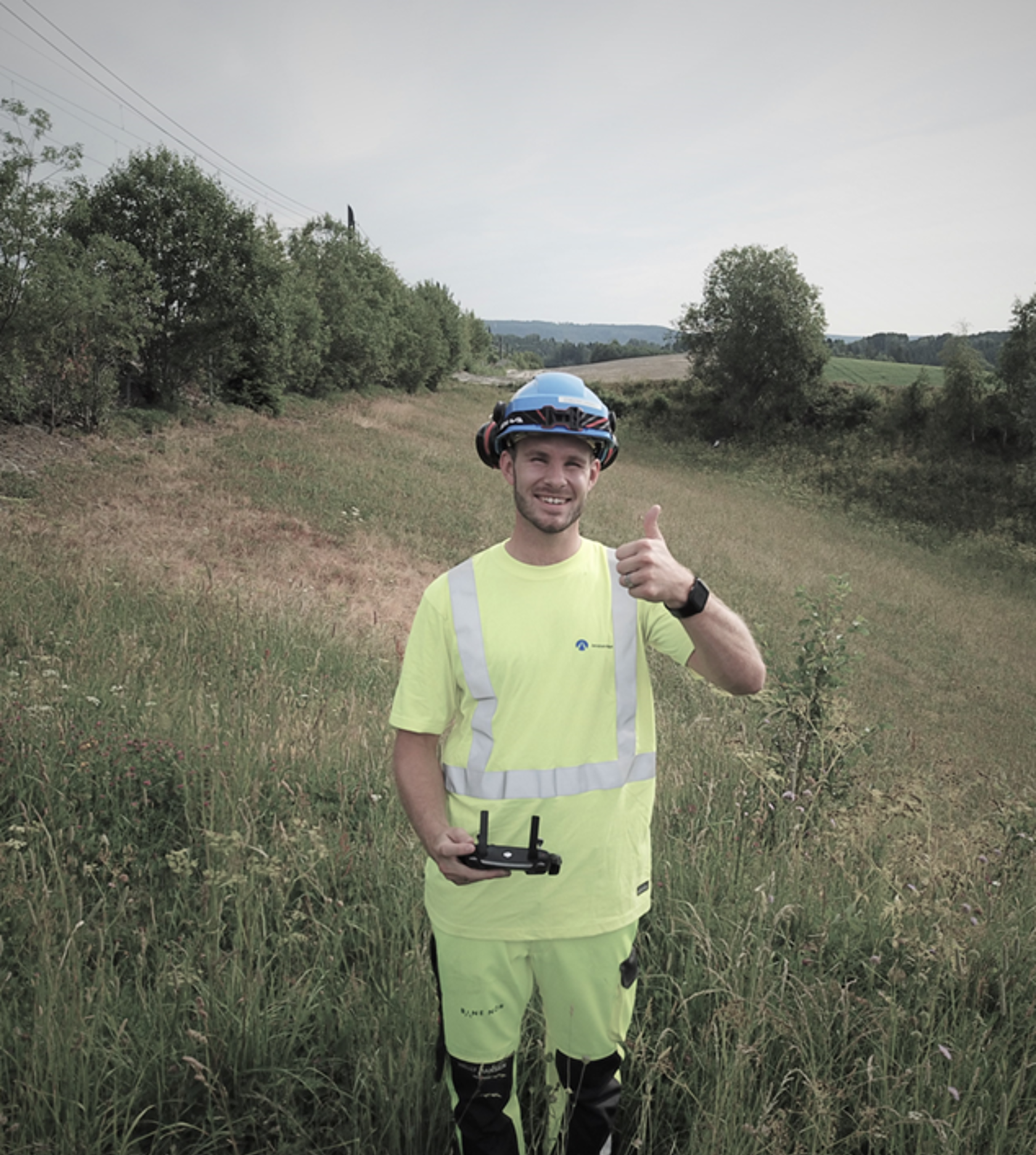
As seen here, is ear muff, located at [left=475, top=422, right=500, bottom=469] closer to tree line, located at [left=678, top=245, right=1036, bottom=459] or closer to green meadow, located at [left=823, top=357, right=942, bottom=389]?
tree line, located at [left=678, top=245, right=1036, bottom=459]

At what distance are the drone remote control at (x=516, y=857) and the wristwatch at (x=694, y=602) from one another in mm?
623

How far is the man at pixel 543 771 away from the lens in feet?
6.43

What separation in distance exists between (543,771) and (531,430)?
933 millimetres

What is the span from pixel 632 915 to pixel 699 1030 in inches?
23.5

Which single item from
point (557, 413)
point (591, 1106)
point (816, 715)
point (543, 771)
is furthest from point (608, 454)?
point (816, 715)

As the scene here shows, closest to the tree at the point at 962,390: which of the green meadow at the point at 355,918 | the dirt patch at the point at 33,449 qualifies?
the green meadow at the point at 355,918

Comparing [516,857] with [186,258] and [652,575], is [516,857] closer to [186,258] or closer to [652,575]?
[652,575]

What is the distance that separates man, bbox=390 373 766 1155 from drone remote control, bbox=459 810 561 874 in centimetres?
20

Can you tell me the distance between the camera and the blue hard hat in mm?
2020

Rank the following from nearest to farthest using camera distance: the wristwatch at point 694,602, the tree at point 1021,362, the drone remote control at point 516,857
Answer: the drone remote control at point 516,857 < the wristwatch at point 694,602 < the tree at point 1021,362

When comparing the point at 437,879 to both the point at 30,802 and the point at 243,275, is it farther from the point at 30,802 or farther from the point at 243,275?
the point at 243,275

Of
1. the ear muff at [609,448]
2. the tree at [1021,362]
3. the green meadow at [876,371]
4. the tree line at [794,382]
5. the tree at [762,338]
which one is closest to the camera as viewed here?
the ear muff at [609,448]

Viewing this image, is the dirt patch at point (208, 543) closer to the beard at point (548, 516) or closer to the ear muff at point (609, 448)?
the ear muff at point (609, 448)

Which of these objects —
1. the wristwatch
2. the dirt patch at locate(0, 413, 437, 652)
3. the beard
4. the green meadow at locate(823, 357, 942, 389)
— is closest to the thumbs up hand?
the wristwatch
